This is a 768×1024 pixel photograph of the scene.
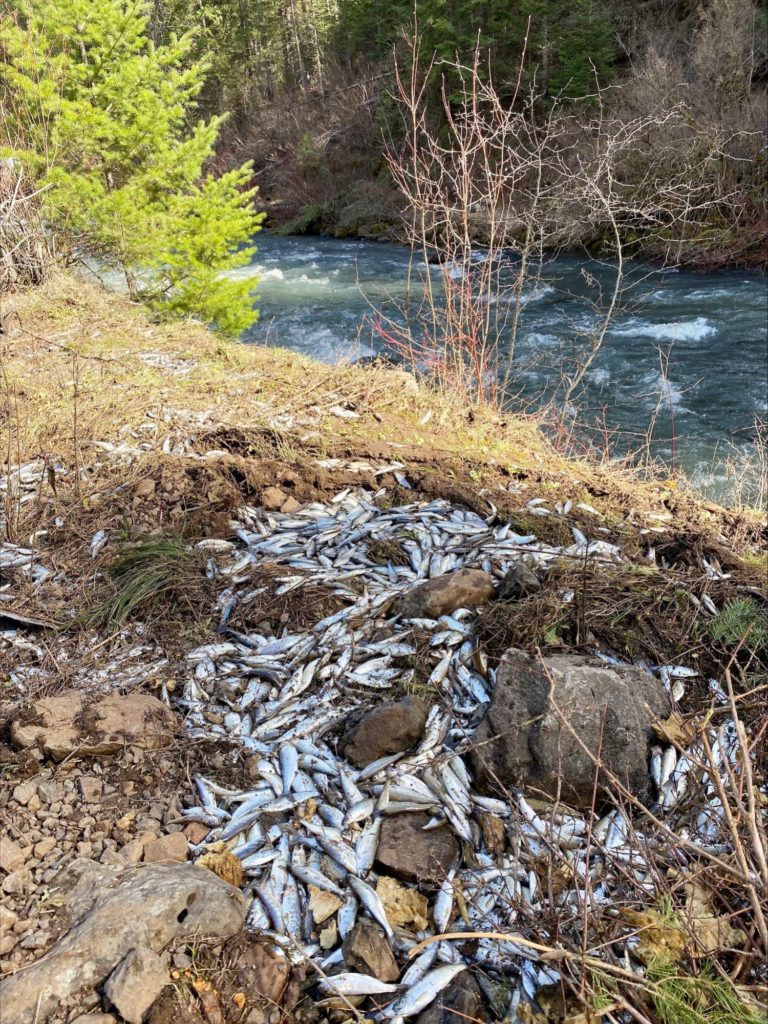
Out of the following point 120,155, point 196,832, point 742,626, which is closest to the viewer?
point 196,832

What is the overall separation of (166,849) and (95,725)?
0.51 metres

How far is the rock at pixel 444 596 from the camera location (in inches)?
112

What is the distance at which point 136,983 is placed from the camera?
5.18 feet

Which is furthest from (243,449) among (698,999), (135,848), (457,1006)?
(698,999)

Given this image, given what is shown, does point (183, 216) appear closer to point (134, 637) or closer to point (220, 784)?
point (134, 637)

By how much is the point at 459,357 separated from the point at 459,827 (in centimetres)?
419

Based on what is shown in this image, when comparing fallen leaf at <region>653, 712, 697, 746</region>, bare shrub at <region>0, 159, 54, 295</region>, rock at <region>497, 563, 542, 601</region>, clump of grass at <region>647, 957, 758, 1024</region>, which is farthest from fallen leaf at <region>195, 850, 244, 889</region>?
bare shrub at <region>0, 159, 54, 295</region>

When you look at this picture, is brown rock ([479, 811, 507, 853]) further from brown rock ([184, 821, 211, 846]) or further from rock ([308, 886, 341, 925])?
brown rock ([184, 821, 211, 846])

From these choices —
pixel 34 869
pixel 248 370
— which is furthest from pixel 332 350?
pixel 34 869

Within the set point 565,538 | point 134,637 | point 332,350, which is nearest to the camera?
point 134,637

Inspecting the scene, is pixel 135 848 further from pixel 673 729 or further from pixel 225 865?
pixel 673 729

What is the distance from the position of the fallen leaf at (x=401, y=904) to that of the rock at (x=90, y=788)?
0.88 metres

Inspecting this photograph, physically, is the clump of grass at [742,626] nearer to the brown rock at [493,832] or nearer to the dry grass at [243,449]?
the dry grass at [243,449]

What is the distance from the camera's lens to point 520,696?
90.7 inches
